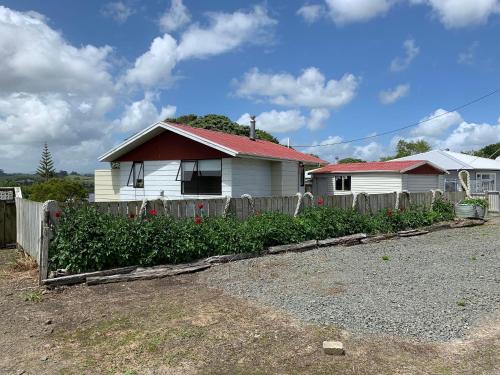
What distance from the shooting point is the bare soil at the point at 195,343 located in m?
3.95

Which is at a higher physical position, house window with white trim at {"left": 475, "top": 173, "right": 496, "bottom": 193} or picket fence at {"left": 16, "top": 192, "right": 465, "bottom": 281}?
house window with white trim at {"left": 475, "top": 173, "right": 496, "bottom": 193}

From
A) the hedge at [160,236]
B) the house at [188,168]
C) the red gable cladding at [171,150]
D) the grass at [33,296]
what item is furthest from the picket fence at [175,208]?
the red gable cladding at [171,150]

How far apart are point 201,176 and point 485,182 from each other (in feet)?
86.0

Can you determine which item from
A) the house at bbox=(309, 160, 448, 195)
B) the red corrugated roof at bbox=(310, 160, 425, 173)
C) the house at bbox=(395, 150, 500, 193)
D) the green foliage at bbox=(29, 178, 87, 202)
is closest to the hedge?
the green foliage at bbox=(29, 178, 87, 202)

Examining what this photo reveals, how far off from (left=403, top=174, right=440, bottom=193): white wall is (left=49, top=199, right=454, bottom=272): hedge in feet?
45.6

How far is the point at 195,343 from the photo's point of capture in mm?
4465

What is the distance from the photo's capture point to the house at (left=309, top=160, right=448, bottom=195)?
23519 millimetres

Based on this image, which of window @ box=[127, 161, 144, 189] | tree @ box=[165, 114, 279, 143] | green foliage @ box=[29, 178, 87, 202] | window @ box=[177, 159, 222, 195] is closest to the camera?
window @ box=[177, 159, 222, 195]

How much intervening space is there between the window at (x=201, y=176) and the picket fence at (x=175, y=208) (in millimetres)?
5235

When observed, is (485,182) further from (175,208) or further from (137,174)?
(175,208)

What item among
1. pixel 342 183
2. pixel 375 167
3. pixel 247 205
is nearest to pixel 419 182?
pixel 375 167

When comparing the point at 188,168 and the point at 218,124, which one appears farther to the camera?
the point at 218,124

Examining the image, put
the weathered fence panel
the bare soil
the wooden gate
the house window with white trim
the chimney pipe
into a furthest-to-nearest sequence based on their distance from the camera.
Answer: the house window with white trim, the chimney pipe, the wooden gate, the weathered fence panel, the bare soil

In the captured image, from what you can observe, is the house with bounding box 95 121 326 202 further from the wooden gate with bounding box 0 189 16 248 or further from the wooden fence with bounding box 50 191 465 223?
the wooden gate with bounding box 0 189 16 248
